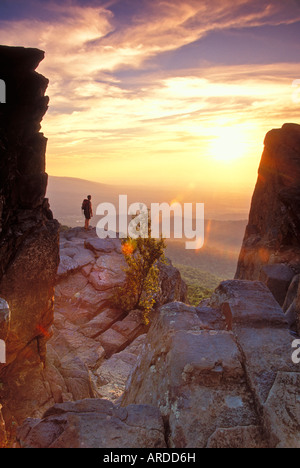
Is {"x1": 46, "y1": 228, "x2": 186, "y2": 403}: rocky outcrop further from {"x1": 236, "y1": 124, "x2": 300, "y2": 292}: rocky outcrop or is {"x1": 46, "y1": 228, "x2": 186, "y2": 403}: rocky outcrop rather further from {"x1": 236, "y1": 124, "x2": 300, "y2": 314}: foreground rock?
{"x1": 236, "y1": 124, "x2": 300, "y2": 314}: foreground rock

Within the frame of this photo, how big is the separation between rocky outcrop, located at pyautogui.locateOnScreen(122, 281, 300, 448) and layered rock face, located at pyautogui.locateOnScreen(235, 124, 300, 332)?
20.6 ft

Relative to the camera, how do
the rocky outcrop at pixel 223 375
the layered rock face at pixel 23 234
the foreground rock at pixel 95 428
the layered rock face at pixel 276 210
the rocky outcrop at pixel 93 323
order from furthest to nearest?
the layered rock face at pixel 276 210 < the rocky outcrop at pixel 93 323 < the layered rock face at pixel 23 234 < the rocky outcrop at pixel 223 375 < the foreground rock at pixel 95 428

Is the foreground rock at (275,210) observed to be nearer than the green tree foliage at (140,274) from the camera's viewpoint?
Yes

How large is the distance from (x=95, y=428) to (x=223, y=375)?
183cm

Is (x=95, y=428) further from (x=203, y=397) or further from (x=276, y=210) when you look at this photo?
(x=276, y=210)

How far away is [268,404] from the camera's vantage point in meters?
3.60

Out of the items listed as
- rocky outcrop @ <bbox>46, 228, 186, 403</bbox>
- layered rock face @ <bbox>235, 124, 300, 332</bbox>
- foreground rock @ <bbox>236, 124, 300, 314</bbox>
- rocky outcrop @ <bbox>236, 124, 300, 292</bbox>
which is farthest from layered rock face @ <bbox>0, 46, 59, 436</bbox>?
rocky outcrop @ <bbox>236, 124, 300, 292</bbox>

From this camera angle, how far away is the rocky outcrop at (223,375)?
346 cm

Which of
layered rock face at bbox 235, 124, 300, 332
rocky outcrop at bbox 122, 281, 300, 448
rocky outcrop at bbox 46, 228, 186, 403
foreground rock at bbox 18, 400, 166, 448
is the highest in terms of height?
layered rock face at bbox 235, 124, 300, 332

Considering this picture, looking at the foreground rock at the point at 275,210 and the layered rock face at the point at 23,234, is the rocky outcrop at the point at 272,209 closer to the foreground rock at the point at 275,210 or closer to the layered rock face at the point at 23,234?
the foreground rock at the point at 275,210

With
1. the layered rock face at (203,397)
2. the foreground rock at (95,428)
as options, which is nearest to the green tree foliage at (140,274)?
the layered rock face at (203,397)

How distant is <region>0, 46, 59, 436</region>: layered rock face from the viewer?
9469 mm

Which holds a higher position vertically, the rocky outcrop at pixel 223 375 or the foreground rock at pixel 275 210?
the foreground rock at pixel 275 210

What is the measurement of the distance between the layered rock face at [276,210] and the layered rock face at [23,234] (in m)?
8.64
